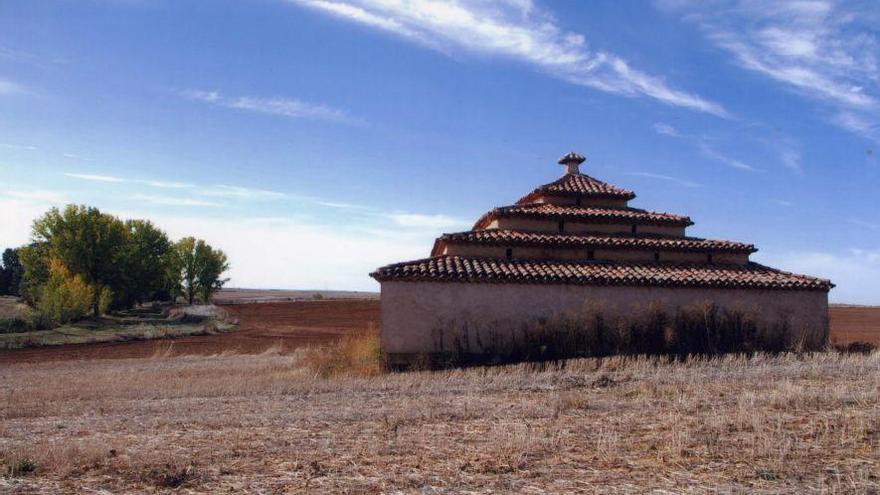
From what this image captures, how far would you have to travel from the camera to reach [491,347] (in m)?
16.6

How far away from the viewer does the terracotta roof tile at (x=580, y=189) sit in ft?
72.2

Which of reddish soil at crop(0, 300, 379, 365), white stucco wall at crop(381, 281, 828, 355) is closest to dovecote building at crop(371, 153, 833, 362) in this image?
white stucco wall at crop(381, 281, 828, 355)

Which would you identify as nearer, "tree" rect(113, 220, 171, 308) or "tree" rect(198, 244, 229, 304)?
"tree" rect(113, 220, 171, 308)

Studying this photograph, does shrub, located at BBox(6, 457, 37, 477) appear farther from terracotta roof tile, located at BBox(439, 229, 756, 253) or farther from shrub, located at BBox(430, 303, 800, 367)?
terracotta roof tile, located at BBox(439, 229, 756, 253)

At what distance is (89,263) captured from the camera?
150ft

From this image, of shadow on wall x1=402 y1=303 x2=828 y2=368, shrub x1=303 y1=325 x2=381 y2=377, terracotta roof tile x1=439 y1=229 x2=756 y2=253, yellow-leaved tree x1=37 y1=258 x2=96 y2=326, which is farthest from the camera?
yellow-leaved tree x1=37 y1=258 x2=96 y2=326

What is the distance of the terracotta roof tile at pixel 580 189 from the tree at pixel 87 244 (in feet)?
112

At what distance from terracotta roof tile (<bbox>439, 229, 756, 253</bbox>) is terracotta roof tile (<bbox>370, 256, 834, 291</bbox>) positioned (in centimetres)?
56

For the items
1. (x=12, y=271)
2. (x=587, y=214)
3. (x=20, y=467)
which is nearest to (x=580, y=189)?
(x=587, y=214)

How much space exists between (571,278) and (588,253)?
2.44m

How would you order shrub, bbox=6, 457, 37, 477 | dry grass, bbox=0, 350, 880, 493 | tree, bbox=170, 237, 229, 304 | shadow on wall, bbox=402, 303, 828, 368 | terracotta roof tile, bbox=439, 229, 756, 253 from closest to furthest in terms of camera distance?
dry grass, bbox=0, 350, 880, 493 → shrub, bbox=6, 457, 37, 477 → shadow on wall, bbox=402, 303, 828, 368 → terracotta roof tile, bbox=439, 229, 756, 253 → tree, bbox=170, 237, 229, 304

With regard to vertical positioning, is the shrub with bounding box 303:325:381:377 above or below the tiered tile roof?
below

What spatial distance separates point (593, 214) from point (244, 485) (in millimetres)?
16404

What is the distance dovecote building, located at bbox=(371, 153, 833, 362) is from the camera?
16453 millimetres
